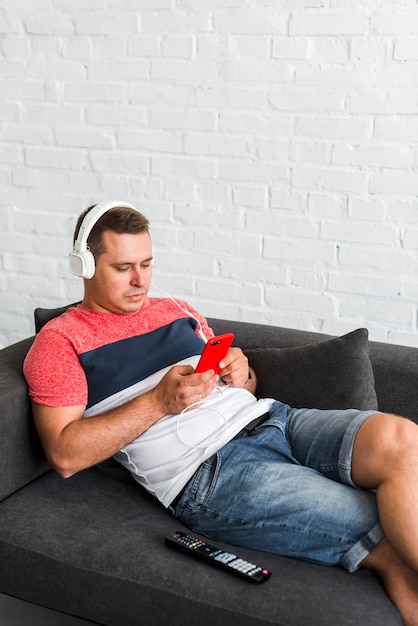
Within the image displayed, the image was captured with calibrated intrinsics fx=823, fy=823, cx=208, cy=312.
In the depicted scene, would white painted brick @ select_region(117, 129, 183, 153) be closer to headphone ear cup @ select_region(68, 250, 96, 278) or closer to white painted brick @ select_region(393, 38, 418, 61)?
white painted brick @ select_region(393, 38, 418, 61)

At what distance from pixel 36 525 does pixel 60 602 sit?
188 mm

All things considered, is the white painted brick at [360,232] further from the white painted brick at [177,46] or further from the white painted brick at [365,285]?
the white painted brick at [177,46]

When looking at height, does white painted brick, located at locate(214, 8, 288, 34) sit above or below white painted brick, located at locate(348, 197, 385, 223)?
above

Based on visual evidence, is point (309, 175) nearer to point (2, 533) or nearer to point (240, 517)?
point (240, 517)

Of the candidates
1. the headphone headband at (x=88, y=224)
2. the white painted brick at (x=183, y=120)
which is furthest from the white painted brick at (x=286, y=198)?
the headphone headband at (x=88, y=224)

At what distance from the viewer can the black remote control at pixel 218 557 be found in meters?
1.70

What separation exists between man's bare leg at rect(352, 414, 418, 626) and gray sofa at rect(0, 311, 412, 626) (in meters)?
0.04

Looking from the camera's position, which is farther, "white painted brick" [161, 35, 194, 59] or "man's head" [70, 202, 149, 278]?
"white painted brick" [161, 35, 194, 59]

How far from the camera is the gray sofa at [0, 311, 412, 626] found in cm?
165

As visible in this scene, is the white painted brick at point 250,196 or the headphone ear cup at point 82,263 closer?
the headphone ear cup at point 82,263

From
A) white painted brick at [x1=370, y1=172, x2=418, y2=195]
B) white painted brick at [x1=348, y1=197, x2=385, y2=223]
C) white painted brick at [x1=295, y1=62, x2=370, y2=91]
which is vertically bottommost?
white painted brick at [x1=348, y1=197, x2=385, y2=223]

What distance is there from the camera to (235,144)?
2986mm

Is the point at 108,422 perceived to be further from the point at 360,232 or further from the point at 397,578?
the point at 360,232

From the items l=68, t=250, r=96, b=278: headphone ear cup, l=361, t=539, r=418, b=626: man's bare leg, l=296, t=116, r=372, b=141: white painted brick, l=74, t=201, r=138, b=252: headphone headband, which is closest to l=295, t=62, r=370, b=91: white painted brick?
l=296, t=116, r=372, b=141: white painted brick
